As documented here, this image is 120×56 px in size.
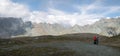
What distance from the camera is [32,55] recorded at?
39.0 meters

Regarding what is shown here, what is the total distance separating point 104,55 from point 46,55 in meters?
11.0

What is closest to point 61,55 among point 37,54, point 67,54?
point 67,54

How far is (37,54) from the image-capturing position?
3969 centimetres

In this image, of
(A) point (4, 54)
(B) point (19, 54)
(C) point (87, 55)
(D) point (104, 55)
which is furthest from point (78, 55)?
(A) point (4, 54)

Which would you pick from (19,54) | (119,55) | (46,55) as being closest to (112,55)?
(119,55)

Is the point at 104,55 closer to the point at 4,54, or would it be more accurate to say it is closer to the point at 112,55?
the point at 112,55

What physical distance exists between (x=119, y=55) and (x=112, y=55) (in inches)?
56.8

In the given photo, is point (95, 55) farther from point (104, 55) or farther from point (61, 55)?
point (61, 55)

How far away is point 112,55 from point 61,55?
984 centimetres

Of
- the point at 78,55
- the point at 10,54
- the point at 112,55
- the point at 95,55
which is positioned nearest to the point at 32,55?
the point at 10,54

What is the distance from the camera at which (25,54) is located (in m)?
40.1

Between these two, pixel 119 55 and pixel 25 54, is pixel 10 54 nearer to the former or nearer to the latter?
pixel 25 54

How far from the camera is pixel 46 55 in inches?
1534

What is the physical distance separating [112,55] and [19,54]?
17744 mm
